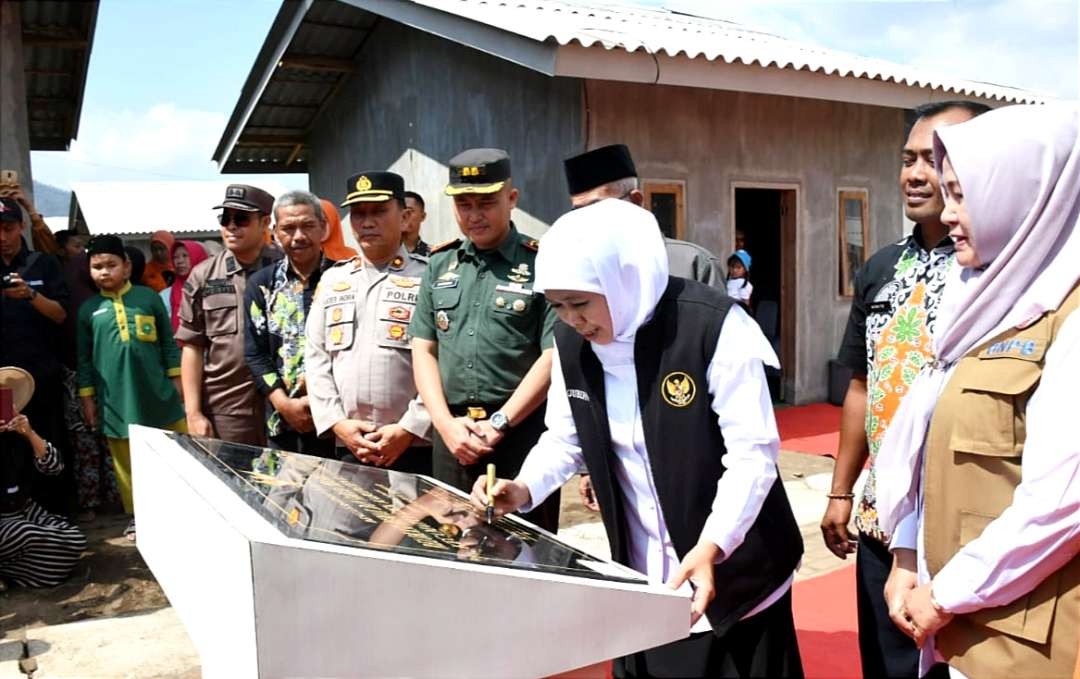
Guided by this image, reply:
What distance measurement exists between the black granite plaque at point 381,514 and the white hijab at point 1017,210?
2.61 feet

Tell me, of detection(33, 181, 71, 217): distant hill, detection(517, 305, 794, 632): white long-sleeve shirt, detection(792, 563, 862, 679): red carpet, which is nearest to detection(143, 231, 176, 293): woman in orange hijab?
detection(33, 181, 71, 217): distant hill

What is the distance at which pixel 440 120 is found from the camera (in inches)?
347

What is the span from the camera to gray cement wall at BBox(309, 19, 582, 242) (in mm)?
7289

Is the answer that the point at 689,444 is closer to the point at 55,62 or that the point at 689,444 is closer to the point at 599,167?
the point at 599,167

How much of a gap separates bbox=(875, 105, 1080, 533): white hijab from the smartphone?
13.1ft

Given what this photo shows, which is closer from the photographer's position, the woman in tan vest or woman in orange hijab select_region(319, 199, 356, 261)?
the woman in tan vest

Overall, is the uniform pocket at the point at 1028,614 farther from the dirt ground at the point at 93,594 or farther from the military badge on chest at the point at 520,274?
the dirt ground at the point at 93,594

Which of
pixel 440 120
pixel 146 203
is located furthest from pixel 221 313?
pixel 146 203

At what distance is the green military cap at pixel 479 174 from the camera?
3.03 m

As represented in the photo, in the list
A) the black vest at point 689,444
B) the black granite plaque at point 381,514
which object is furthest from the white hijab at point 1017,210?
the black granite plaque at point 381,514

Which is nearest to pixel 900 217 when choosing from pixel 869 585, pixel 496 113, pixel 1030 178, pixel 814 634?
pixel 496 113

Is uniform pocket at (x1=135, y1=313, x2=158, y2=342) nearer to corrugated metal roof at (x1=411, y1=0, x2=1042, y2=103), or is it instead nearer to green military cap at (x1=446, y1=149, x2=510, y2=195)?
green military cap at (x1=446, y1=149, x2=510, y2=195)

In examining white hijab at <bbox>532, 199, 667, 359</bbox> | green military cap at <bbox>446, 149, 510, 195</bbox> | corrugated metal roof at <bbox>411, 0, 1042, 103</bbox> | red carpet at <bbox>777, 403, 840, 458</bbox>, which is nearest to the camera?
white hijab at <bbox>532, 199, 667, 359</bbox>

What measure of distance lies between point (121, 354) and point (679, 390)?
14.0 ft
